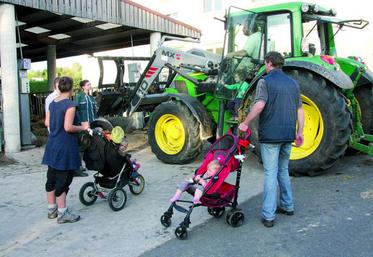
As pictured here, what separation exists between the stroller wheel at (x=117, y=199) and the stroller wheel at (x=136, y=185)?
0.42 metres

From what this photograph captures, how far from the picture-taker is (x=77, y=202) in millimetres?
6148

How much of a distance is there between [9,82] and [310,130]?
6168 millimetres

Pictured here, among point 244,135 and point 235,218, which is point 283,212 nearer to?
point 235,218

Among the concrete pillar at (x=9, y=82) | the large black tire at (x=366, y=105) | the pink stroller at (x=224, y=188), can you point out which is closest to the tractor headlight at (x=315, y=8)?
the large black tire at (x=366, y=105)

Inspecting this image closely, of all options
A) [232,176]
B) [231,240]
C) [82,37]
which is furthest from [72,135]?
[82,37]

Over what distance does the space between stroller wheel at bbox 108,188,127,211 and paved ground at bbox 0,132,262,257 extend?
0.25 feet

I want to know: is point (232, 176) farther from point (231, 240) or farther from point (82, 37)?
point (82, 37)

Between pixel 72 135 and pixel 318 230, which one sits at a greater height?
pixel 72 135

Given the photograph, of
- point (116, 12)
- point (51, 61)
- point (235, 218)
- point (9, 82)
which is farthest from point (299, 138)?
point (51, 61)

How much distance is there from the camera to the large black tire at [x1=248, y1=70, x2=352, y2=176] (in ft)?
20.5

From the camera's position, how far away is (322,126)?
6422 mm

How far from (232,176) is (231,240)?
257cm

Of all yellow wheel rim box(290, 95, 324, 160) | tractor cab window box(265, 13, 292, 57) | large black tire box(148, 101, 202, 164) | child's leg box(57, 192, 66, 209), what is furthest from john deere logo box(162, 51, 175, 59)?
child's leg box(57, 192, 66, 209)

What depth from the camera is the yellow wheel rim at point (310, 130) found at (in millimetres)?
6504
